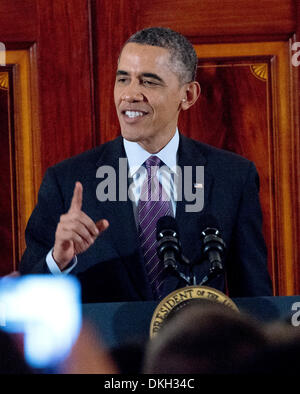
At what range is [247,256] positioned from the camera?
122 cm

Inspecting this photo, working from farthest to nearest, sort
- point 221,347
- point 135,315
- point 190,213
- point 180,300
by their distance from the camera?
point 190,213, point 135,315, point 180,300, point 221,347

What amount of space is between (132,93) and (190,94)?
0.17 metres

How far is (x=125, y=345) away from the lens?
83 centimetres

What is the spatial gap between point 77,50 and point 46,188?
15.0 inches

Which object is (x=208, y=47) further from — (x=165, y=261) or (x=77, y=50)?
(x=165, y=261)

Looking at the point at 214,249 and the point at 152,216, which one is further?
the point at 152,216

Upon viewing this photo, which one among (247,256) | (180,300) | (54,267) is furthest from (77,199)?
(247,256)

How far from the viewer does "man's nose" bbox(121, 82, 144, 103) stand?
120 centimetres

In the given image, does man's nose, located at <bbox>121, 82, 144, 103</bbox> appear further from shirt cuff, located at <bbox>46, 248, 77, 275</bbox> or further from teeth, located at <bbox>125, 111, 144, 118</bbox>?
shirt cuff, located at <bbox>46, 248, 77, 275</bbox>

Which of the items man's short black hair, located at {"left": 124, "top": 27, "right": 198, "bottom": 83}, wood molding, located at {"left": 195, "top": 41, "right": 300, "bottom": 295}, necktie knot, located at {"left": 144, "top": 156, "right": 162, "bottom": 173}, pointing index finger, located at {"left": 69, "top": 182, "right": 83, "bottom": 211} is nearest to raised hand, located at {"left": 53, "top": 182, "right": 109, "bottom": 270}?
pointing index finger, located at {"left": 69, "top": 182, "right": 83, "bottom": 211}

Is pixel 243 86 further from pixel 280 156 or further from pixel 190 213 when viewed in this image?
pixel 190 213

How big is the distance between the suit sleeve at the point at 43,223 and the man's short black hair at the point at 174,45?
0.35 meters

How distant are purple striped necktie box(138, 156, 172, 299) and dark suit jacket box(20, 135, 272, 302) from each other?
2cm
